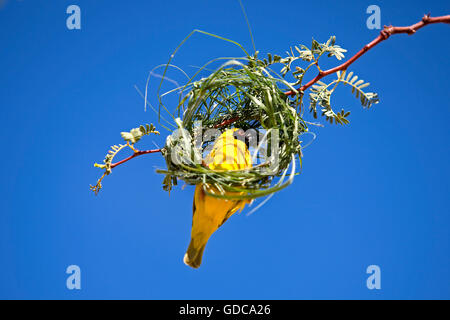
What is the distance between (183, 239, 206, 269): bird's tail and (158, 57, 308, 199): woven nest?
4.6 inches

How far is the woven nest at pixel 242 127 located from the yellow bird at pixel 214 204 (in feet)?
0.07

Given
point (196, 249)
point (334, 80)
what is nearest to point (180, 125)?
point (196, 249)

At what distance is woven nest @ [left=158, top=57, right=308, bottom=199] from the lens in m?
0.70

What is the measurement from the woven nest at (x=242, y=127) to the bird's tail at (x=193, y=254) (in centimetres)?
12

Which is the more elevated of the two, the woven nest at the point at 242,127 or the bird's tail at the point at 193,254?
the woven nest at the point at 242,127

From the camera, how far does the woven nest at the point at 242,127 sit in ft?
2.30

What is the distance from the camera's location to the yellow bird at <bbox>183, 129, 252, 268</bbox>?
2.38 ft

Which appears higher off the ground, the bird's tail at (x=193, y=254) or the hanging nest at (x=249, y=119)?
the hanging nest at (x=249, y=119)

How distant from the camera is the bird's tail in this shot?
764 millimetres

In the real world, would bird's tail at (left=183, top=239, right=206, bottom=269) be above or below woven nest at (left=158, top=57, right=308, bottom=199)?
below

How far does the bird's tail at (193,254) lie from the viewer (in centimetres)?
76

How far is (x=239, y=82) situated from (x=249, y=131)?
0.35ft

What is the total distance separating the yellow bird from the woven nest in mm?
20

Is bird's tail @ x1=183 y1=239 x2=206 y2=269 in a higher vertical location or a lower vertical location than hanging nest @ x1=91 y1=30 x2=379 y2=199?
lower
